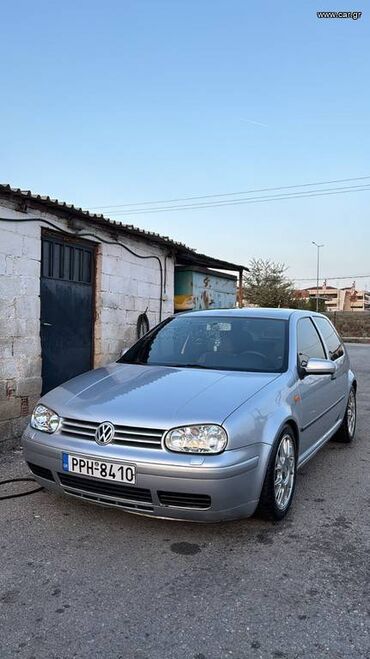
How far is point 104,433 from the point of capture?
318cm

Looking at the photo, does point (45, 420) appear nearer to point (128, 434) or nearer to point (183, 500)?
point (128, 434)

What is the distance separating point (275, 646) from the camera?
2268 mm

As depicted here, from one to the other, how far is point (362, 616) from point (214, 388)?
1.53 m

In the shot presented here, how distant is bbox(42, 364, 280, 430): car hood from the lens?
10.3 ft

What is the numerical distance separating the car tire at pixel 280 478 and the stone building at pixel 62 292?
3.41 meters

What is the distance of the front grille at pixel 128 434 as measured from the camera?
3076 millimetres

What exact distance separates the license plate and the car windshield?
4.11 feet

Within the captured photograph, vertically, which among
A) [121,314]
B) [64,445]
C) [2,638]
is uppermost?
[121,314]

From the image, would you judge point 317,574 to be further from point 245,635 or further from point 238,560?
point 245,635

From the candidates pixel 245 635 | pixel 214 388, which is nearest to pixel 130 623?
pixel 245 635

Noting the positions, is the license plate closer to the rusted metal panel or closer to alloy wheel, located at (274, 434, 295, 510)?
alloy wheel, located at (274, 434, 295, 510)

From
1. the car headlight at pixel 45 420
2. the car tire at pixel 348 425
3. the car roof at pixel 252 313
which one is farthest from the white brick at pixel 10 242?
the car tire at pixel 348 425

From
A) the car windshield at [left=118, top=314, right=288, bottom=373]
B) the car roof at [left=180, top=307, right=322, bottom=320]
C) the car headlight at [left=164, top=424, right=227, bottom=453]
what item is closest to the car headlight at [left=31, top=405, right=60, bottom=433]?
the car headlight at [left=164, top=424, right=227, bottom=453]

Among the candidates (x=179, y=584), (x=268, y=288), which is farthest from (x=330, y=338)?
(x=268, y=288)
